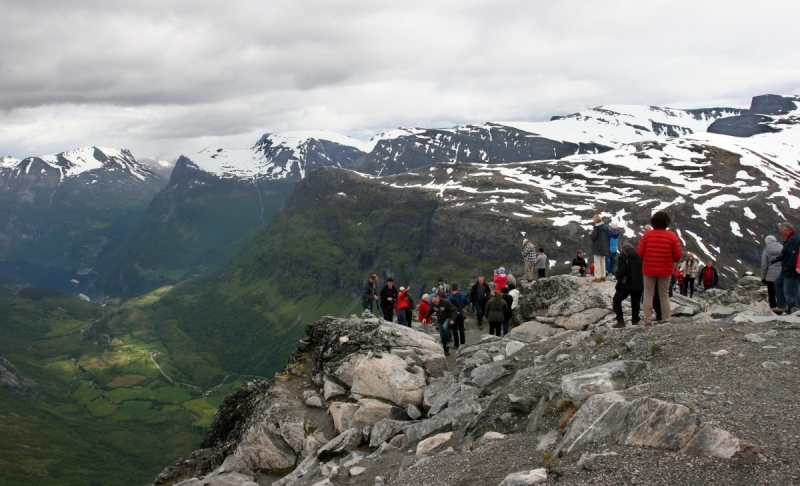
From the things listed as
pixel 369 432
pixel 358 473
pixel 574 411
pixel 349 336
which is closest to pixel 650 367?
pixel 574 411

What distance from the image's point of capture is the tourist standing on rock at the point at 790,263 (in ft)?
65.3

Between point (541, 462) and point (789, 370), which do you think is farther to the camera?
point (789, 370)

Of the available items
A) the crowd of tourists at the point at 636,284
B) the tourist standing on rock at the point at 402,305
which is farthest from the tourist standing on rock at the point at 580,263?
the tourist standing on rock at the point at 402,305

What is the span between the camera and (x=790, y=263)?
1986 cm

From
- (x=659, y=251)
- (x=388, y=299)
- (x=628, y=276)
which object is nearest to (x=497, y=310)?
(x=388, y=299)

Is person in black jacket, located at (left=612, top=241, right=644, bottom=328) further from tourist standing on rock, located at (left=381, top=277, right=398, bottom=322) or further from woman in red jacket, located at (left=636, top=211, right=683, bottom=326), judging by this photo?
tourist standing on rock, located at (left=381, top=277, right=398, bottom=322)

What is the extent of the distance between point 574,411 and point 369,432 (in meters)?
9.10

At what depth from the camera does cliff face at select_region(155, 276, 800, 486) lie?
9641 mm

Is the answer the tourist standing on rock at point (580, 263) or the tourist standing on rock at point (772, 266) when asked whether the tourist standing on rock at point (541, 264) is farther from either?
the tourist standing on rock at point (772, 266)

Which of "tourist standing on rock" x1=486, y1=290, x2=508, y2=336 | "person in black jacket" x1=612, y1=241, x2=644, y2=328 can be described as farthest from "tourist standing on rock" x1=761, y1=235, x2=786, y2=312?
"tourist standing on rock" x1=486, y1=290, x2=508, y2=336

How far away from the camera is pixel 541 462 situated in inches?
430

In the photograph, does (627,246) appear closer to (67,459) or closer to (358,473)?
(358,473)

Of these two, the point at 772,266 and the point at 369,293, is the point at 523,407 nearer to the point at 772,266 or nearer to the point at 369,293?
the point at 772,266

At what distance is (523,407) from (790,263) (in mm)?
14144
